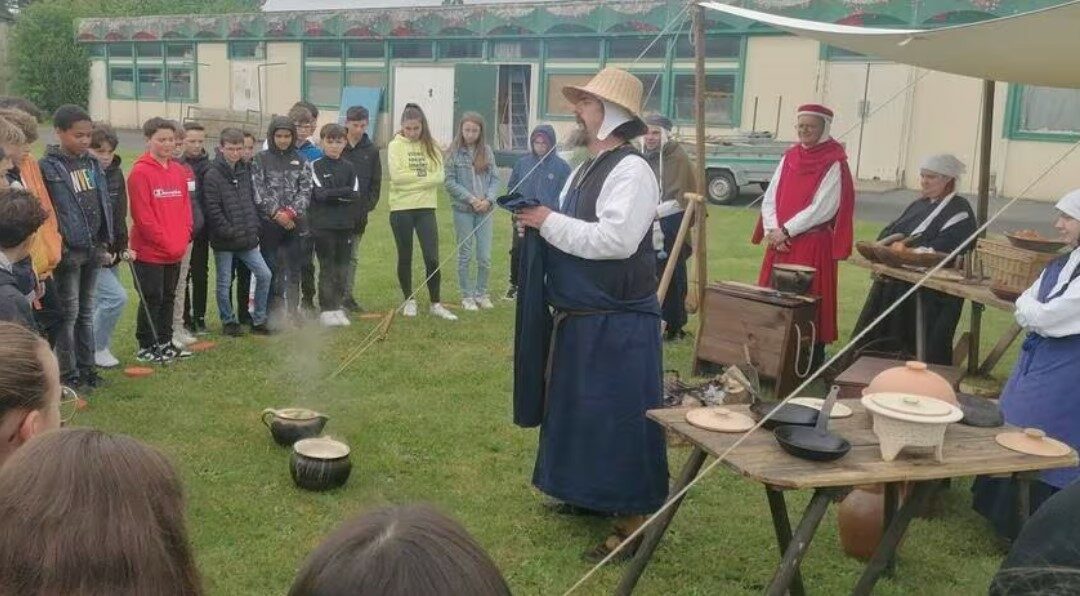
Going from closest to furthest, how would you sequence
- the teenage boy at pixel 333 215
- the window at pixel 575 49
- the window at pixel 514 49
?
the teenage boy at pixel 333 215, the window at pixel 575 49, the window at pixel 514 49

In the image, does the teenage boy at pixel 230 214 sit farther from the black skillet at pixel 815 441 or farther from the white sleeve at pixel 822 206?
the black skillet at pixel 815 441

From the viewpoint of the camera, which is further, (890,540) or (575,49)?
(575,49)

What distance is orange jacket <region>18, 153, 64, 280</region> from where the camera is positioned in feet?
14.8

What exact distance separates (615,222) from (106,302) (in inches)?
144

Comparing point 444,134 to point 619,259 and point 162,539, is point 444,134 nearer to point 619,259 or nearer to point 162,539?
point 619,259

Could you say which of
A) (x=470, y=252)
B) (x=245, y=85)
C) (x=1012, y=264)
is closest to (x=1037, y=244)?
(x=1012, y=264)

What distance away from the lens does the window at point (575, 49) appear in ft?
64.4

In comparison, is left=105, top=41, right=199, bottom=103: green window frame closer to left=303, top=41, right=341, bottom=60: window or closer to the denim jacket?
left=303, top=41, right=341, bottom=60: window

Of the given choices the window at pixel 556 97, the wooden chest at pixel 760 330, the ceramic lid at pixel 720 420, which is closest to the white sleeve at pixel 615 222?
the ceramic lid at pixel 720 420

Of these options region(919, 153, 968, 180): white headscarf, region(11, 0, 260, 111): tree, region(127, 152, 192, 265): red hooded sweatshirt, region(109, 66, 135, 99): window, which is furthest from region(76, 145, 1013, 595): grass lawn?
region(11, 0, 260, 111): tree

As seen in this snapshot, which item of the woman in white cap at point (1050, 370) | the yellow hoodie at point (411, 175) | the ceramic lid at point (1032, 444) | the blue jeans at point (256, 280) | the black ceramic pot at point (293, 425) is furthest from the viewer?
the yellow hoodie at point (411, 175)

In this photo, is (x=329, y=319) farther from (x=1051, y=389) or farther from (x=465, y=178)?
(x=1051, y=389)

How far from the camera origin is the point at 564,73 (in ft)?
66.6

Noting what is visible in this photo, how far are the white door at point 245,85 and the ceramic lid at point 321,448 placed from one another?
77.2ft
